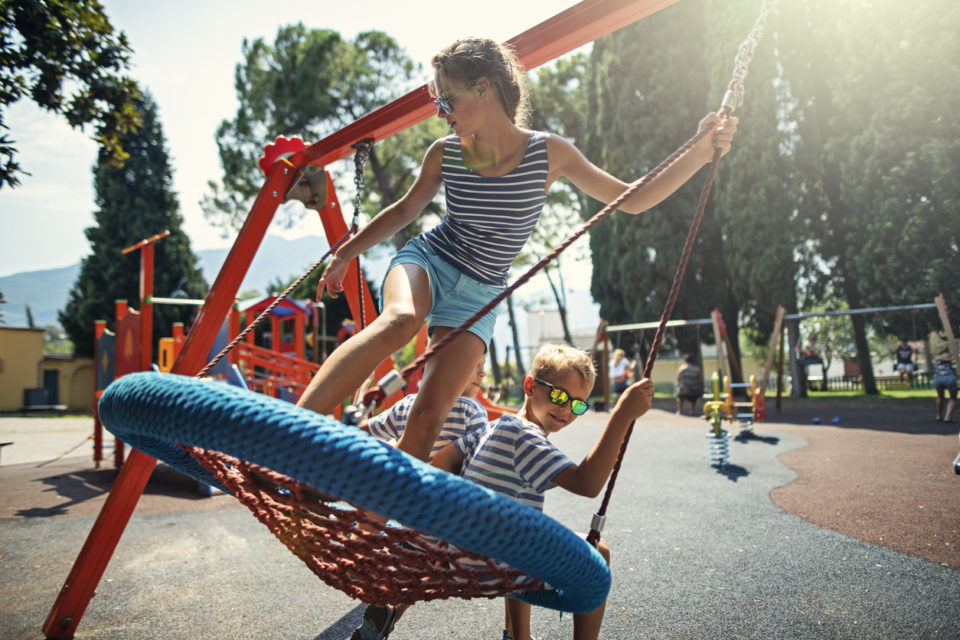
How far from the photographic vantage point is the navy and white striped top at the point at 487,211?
5.91 ft

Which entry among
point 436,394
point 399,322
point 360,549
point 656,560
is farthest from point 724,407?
point 360,549

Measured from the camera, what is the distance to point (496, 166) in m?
1.81

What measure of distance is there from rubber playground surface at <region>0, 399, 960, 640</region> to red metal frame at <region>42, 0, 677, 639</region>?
0.92 feet

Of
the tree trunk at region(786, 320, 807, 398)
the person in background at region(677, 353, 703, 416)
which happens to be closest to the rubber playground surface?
the person in background at region(677, 353, 703, 416)

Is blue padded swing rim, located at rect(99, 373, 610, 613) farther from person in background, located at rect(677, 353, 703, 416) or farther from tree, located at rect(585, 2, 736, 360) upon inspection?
tree, located at rect(585, 2, 736, 360)

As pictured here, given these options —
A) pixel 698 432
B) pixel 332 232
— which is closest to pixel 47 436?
pixel 332 232

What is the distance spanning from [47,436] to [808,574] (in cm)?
1206

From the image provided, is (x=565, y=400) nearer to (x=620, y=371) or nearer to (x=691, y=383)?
(x=691, y=383)

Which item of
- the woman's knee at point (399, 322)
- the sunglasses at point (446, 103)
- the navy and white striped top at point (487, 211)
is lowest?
the woman's knee at point (399, 322)

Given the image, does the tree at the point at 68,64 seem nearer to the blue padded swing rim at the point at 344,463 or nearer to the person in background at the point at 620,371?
the blue padded swing rim at the point at 344,463

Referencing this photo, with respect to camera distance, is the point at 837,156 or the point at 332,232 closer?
the point at 332,232

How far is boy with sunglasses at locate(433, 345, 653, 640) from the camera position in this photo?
1.43m

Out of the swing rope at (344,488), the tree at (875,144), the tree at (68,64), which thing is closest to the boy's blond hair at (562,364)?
the swing rope at (344,488)

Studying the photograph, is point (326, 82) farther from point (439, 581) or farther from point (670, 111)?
point (439, 581)
